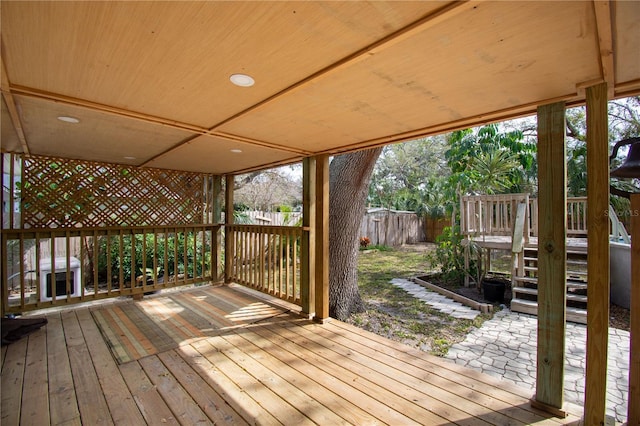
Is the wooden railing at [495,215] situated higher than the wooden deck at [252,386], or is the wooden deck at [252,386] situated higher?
the wooden railing at [495,215]

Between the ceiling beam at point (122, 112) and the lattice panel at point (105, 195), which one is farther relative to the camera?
the lattice panel at point (105, 195)

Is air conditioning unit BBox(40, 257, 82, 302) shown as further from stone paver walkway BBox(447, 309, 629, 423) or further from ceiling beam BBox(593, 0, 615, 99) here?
ceiling beam BBox(593, 0, 615, 99)

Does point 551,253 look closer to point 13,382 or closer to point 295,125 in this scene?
point 295,125

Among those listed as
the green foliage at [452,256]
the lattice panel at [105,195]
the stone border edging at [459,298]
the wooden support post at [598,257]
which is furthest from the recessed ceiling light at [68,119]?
the green foliage at [452,256]

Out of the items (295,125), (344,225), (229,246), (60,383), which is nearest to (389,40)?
(295,125)

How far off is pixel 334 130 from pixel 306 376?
1914mm

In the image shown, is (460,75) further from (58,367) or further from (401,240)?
(401,240)

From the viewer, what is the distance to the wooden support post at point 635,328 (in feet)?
5.21

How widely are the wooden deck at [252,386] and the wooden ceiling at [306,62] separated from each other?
1.86 meters

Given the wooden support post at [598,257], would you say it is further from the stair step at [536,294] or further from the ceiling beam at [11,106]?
the stair step at [536,294]

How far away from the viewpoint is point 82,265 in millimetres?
3623

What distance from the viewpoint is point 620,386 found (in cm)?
274

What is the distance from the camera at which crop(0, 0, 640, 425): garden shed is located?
1110 mm

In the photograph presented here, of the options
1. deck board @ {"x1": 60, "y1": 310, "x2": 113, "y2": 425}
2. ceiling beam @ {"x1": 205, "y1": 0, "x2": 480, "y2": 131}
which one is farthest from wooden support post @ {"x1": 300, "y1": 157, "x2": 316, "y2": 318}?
deck board @ {"x1": 60, "y1": 310, "x2": 113, "y2": 425}
